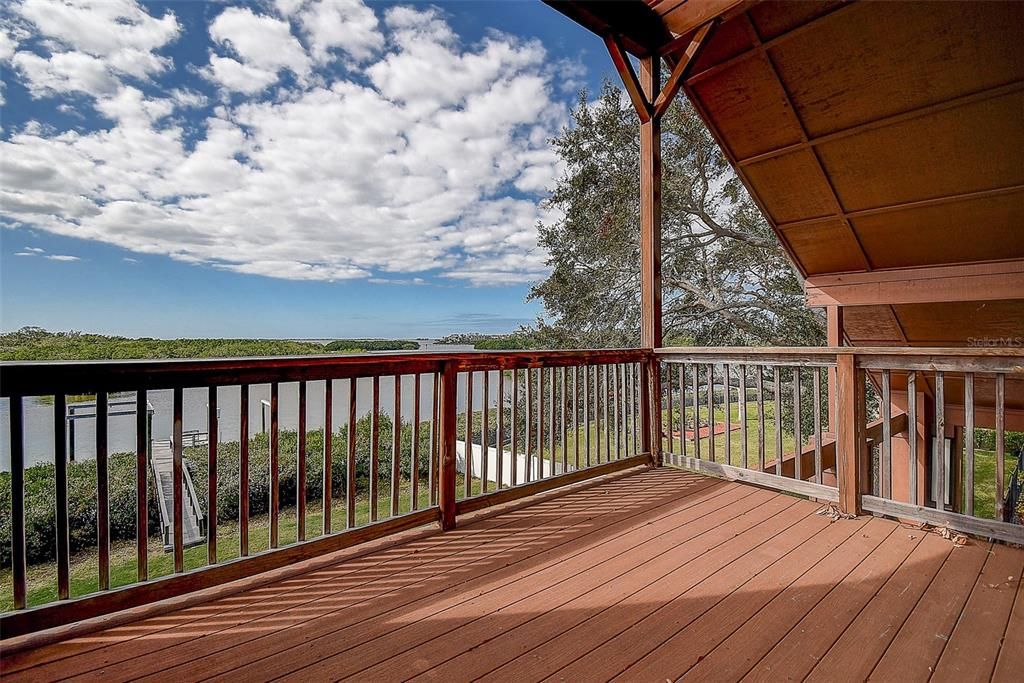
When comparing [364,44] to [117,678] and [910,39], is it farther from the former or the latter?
[117,678]

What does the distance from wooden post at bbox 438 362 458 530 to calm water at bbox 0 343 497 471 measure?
0.30 feet

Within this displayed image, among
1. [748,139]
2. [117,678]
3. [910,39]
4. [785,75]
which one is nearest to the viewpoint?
[117,678]

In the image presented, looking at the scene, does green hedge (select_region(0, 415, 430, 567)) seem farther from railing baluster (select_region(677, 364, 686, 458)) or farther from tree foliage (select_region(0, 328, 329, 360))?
railing baluster (select_region(677, 364, 686, 458))

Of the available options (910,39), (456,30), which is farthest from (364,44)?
(910,39)

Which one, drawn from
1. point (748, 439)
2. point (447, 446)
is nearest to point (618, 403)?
point (447, 446)

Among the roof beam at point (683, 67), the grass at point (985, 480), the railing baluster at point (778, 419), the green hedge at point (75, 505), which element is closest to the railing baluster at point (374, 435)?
the railing baluster at point (778, 419)

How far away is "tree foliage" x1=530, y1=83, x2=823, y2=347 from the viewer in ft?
31.2

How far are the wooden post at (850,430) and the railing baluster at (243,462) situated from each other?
332cm

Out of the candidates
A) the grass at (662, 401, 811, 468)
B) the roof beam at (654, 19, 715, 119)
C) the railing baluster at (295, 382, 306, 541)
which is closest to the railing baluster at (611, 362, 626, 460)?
the roof beam at (654, 19, 715, 119)

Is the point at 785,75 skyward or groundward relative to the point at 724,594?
skyward

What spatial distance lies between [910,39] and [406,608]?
4743mm

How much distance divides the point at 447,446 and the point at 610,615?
124 centimetres

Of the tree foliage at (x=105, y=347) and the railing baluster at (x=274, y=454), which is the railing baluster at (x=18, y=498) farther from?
the railing baluster at (x=274, y=454)

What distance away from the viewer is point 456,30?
9000 mm
